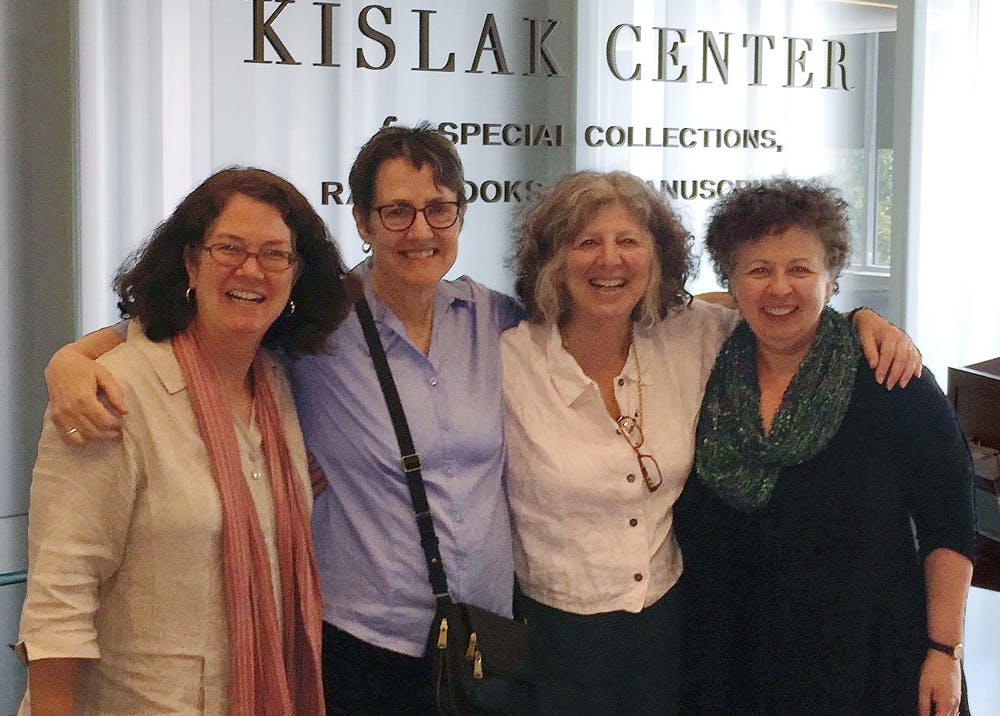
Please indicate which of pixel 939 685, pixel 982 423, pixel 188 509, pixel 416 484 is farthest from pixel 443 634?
pixel 982 423

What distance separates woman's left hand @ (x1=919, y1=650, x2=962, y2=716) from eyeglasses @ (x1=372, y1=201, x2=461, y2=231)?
119 cm

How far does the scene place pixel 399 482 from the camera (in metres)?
2.21

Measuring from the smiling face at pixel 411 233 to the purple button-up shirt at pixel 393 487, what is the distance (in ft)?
0.34

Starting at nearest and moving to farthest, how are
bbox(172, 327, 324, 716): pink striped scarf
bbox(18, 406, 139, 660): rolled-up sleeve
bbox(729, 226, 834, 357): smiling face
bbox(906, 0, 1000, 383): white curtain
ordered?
bbox(18, 406, 139, 660): rolled-up sleeve, bbox(172, 327, 324, 716): pink striped scarf, bbox(729, 226, 834, 357): smiling face, bbox(906, 0, 1000, 383): white curtain

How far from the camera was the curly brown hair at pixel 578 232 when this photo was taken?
2.40 metres

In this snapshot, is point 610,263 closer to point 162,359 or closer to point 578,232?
point 578,232

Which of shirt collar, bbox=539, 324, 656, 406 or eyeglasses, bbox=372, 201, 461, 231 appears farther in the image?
shirt collar, bbox=539, 324, 656, 406

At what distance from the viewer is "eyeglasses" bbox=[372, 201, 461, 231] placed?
2234mm

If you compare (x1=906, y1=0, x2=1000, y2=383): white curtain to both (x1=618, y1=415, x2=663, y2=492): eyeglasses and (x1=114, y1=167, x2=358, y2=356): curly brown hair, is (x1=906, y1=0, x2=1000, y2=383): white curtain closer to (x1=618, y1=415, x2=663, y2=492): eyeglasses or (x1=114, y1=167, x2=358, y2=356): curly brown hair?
(x1=618, y1=415, x2=663, y2=492): eyeglasses

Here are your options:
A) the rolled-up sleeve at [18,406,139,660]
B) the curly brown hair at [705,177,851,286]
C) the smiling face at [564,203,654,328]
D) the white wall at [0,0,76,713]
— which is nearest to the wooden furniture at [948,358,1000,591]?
the curly brown hair at [705,177,851,286]

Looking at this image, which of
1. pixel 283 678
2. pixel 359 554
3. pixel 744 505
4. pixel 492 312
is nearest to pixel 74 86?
pixel 492 312

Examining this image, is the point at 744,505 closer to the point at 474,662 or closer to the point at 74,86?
the point at 474,662

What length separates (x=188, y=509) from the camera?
1.86m

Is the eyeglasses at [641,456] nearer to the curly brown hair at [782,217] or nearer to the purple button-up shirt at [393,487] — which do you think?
the purple button-up shirt at [393,487]
